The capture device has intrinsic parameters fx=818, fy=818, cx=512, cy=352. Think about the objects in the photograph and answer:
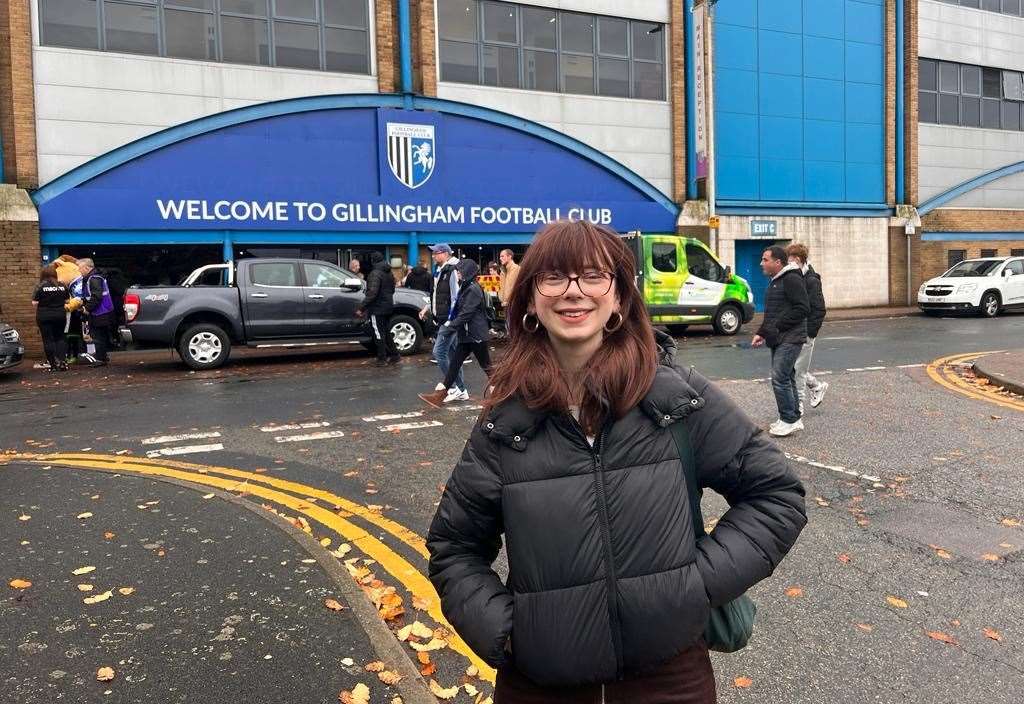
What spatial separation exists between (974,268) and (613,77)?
38.2ft

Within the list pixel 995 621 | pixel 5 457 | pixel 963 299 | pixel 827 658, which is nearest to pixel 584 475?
pixel 827 658

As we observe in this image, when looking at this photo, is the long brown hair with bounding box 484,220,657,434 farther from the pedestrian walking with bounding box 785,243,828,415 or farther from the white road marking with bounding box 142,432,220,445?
the white road marking with bounding box 142,432,220,445

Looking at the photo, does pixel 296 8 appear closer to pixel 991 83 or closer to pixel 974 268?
pixel 974 268

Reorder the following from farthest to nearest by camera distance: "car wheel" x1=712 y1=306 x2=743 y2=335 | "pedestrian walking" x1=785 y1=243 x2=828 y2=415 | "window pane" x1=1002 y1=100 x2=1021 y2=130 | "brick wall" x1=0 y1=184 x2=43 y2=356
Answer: "window pane" x1=1002 y1=100 x2=1021 y2=130 → "car wheel" x1=712 y1=306 x2=743 y2=335 → "brick wall" x1=0 y1=184 x2=43 y2=356 → "pedestrian walking" x1=785 y1=243 x2=828 y2=415

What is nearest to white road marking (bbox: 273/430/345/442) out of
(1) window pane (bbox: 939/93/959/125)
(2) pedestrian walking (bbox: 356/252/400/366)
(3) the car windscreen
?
(2) pedestrian walking (bbox: 356/252/400/366)

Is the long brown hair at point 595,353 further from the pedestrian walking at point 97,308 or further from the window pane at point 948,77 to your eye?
the window pane at point 948,77

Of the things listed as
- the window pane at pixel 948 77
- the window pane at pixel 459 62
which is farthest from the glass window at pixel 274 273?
the window pane at pixel 948 77

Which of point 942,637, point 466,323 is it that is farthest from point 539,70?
point 942,637

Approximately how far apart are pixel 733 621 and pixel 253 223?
1786 centimetres

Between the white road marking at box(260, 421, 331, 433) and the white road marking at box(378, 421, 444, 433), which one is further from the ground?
the white road marking at box(260, 421, 331, 433)

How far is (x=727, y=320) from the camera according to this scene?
1875 cm

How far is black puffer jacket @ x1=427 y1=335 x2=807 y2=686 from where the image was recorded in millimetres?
1821

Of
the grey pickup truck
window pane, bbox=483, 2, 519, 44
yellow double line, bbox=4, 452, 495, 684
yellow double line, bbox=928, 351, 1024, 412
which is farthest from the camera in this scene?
window pane, bbox=483, 2, 519, 44

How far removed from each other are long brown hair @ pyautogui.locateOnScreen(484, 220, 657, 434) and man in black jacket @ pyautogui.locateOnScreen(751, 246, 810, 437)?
575 centimetres
